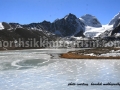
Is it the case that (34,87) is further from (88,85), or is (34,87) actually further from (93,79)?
(93,79)

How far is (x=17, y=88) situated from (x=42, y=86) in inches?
126

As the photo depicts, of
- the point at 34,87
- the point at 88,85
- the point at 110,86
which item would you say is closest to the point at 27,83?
the point at 34,87

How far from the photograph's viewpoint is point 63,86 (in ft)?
94.0

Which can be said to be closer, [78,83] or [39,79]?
[78,83]

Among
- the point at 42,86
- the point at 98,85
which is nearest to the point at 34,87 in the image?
the point at 42,86

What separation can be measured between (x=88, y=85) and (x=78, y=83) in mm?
1755

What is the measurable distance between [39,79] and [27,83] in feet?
10.6

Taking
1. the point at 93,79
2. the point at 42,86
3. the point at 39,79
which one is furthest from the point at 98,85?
the point at 39,79

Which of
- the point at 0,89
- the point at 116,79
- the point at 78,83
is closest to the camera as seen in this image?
the point at 0,89

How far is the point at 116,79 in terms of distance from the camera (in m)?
32.4

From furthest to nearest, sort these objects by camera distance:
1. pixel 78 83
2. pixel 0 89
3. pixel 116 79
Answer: pixel 116 79
pixel 78 83
pixel 0 89

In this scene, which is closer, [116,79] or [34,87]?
[34,87]

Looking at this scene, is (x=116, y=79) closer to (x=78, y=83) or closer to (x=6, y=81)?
(x=78, y=83)

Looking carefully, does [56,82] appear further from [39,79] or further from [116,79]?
[116,79]
